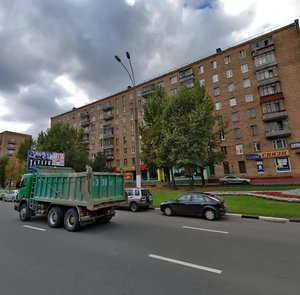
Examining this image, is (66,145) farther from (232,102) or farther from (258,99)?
(258,99)

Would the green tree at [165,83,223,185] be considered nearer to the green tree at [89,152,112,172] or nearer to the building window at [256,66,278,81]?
the building window at [256,66,278,81]

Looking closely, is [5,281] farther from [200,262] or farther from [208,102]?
[208,102]

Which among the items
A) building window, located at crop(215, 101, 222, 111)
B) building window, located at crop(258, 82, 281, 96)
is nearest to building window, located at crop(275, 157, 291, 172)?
building window, located at crop(258, 82, 281, 96)

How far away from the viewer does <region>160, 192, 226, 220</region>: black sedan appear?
1138cm

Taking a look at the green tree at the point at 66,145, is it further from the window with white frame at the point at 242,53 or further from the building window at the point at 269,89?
the window with white frame at the point at 242,53

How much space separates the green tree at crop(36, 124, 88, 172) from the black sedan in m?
28.5

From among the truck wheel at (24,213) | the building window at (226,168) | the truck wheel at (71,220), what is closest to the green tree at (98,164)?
the building window at (226,168)

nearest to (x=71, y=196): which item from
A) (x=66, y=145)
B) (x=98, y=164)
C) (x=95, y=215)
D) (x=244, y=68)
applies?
(x=95, y=215)

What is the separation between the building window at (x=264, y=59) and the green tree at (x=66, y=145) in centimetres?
3508

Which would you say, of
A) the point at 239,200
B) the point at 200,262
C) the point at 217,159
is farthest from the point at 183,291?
the point at 217,159

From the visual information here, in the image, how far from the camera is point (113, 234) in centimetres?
819

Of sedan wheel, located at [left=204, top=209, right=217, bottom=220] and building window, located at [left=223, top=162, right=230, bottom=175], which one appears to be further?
building window, located at [left=223, top=162, right=230, bottom=175]

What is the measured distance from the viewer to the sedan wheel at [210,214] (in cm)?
1127

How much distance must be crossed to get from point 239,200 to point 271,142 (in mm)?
23028
